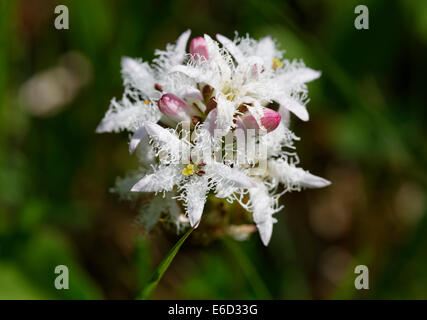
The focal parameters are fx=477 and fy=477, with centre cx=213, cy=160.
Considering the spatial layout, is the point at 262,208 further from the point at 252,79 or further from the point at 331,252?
the point at 331,252

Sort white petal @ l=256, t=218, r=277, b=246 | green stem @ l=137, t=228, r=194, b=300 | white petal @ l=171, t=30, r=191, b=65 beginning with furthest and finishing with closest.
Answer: white petal @ l=171, t=30, r=191, b=65 → white petal @ l=256, t=218, r=277, b=246 → green stem @ l=137, t=228, r=194, b=300

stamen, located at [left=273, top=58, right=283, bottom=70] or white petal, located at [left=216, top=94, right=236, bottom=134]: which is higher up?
stamen, located at [left=273, top=58, right=283, bottom=70]

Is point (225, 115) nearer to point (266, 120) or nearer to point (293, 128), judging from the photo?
point (266, 120)

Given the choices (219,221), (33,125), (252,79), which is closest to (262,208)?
(219,221)

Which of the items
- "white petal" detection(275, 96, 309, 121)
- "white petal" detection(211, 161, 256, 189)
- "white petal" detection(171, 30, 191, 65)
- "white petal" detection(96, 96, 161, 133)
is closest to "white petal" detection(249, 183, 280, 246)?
"white petal" detection(211, 161, 256, 189)

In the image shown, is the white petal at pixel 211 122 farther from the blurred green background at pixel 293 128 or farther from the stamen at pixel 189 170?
the blurred green background at pixel 293 128

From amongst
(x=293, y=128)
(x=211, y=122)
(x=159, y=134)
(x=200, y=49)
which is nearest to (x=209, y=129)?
(x=211, y=122)

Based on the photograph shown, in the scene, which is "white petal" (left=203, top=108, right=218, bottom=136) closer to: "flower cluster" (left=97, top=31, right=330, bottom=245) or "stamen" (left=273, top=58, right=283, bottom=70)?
"flower cluster" (left=97, top=31, right=330, bottom=245)
